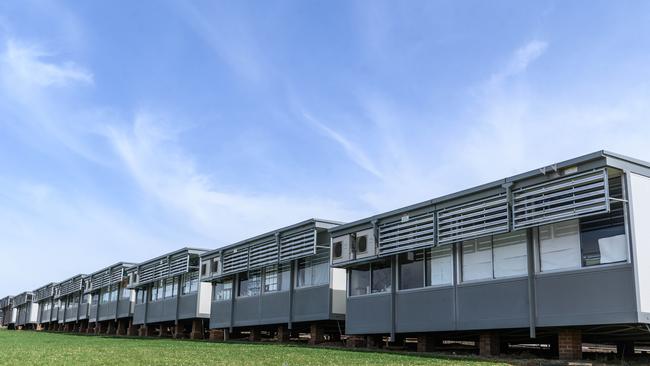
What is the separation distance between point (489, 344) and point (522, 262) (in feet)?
8.49

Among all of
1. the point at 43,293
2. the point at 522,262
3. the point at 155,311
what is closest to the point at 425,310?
the point at 522,262

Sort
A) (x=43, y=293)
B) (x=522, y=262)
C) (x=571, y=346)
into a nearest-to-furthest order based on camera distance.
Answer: (x=571, y=346) < (x=522, y=262) < (x=43, y=293)

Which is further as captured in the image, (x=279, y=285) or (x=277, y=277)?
(x=277, y=277)

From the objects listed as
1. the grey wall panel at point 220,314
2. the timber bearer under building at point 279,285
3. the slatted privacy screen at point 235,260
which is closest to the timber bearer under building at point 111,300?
the grey wall panel at point 220,314

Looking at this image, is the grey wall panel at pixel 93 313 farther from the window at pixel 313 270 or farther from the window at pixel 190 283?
the window at pixel 313 270

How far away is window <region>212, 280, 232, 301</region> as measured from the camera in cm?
3059

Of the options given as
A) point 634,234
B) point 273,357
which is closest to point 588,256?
point 634,234

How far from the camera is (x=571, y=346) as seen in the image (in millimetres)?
15625

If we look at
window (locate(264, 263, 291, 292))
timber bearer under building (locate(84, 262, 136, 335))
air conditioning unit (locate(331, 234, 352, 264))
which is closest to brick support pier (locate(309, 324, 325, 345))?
window (locate(264, 263, 291, 292))

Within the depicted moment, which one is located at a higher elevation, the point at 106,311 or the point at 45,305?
the point at 45,305

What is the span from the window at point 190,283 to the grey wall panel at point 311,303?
33.2 ft

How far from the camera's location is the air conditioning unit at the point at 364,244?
69.6 feet

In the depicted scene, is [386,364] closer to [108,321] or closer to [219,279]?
[219,279]

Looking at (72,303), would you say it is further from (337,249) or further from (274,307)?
(337,249)
